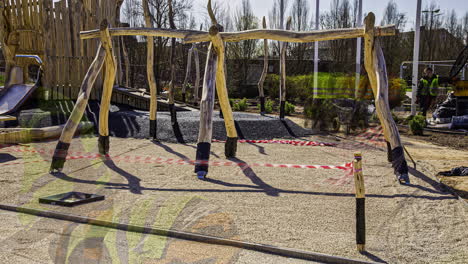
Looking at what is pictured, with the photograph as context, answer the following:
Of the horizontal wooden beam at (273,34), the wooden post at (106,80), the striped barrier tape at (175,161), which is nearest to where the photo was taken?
the horizontal wooden beam at (273,34)

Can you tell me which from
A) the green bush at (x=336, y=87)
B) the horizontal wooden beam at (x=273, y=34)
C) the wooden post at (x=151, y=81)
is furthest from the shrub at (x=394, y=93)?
the horizontal wooden beam at (x=273, y=34)

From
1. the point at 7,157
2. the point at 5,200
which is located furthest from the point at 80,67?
the point at 5,200

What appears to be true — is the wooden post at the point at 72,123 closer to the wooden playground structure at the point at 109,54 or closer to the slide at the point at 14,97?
the wooden playground structure at the point at 109,54

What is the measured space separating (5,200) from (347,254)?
172 inches

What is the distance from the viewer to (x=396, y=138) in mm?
7090

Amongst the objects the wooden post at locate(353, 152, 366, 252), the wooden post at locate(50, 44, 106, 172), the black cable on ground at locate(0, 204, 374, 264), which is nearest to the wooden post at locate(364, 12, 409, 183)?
the wooden post at locate(353, 152, 366, 252)

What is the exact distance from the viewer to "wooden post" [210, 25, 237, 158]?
322 inches

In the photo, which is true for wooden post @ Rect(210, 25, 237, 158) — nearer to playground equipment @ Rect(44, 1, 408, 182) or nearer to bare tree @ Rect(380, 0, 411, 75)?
playground equipment @ Rect(44, 1, 408, 182)

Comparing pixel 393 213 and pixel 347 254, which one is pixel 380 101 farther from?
pixel 347 254

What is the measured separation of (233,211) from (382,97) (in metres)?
3.14

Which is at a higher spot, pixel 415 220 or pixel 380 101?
pixel 380 101

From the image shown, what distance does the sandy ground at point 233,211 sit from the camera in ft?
14.0

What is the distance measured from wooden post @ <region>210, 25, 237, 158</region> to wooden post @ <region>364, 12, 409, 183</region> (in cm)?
246

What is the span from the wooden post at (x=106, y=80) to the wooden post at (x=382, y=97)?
4.70m
